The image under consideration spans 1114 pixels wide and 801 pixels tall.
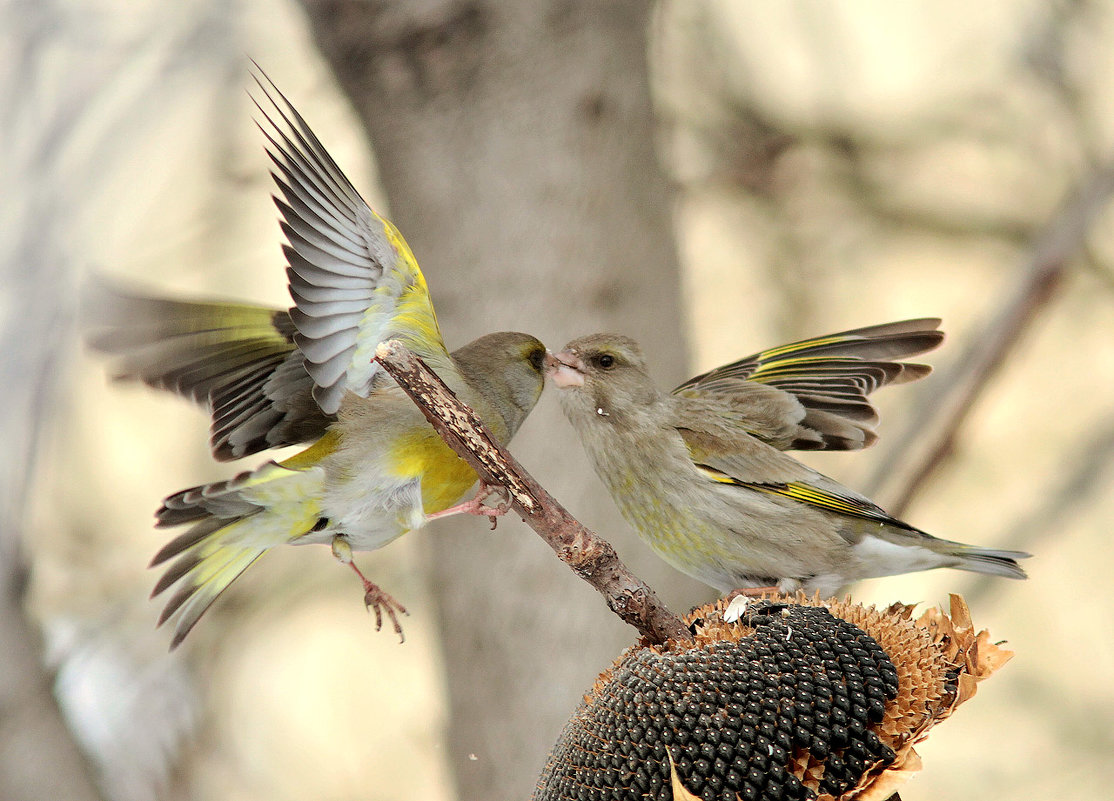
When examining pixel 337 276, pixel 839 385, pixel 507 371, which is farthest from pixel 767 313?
pixel 337 276

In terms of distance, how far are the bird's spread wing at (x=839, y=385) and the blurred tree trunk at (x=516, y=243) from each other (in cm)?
104

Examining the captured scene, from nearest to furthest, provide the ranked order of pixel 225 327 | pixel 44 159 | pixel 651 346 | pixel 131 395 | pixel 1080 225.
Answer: pixel 225 327, pixel 44 159, pixel 651 346, pixel 1080 225, pixel 131 395

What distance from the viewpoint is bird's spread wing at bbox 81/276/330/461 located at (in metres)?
2.25

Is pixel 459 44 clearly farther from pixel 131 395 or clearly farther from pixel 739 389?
pixel 131 395

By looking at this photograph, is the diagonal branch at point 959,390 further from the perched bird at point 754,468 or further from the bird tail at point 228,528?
the bird tail at point 228,528

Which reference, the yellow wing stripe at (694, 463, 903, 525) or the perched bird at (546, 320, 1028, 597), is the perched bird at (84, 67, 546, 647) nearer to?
the perched bird at (546, 320, 1028, 597)

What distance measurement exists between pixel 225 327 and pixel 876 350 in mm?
1622

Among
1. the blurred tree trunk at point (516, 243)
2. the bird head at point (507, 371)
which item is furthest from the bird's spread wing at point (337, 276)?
the blurred tree trunk at point (516, 243)

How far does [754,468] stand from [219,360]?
132 cm

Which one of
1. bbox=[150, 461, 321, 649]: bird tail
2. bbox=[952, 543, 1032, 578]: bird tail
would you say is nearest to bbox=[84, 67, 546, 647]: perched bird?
bbox=[150, 461, 321, 649]: bird tail

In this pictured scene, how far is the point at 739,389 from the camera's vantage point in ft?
9.24

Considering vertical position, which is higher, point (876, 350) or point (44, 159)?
point (44, 159)

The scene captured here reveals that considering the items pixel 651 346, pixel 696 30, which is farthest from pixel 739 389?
pixel 696 30

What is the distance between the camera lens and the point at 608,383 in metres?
Result: 2.72
